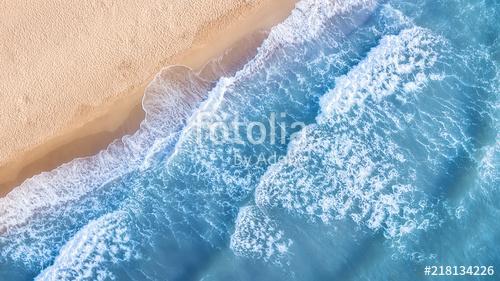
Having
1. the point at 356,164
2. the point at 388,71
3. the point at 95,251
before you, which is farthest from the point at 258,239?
the point at 388,71

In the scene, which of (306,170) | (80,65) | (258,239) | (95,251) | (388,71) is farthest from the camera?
(388,71)

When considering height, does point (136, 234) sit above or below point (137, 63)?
below

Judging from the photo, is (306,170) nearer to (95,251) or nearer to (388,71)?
(388,71)

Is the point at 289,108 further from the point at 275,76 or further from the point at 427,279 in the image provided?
the point at 427,279

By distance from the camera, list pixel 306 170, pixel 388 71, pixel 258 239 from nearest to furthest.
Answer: pixel 258 239
pixel 306 170
pixel 388 71

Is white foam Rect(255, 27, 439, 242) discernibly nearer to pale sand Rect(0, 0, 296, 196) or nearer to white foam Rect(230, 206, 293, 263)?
white foam Rect(230, 206, 293, 263)

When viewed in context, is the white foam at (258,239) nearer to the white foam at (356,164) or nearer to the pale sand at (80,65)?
the white foam at (356,164)

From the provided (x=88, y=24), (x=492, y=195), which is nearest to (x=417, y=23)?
(x=492, y=195)
